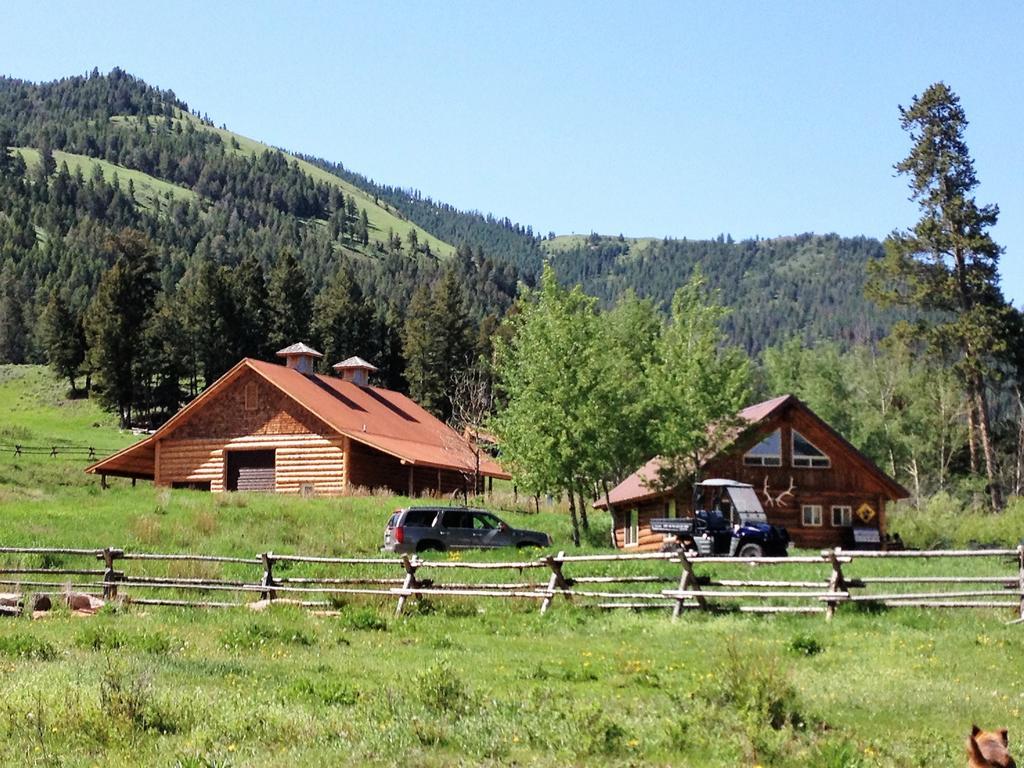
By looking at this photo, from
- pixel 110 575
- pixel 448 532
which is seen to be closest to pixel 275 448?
pixel 448 532

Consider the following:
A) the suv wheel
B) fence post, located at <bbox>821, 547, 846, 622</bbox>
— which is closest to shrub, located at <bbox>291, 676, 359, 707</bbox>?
fence post, located at <bbox>821, 547, 846, 622</bbox>

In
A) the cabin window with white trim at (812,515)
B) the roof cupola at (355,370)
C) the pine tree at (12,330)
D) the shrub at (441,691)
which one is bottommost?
the shrub at (441,691)

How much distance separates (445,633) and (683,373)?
26350 millimetres

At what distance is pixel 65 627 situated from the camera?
19125 mm

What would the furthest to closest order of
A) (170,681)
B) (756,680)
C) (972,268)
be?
(972,268) → (170,681) → (756,680)

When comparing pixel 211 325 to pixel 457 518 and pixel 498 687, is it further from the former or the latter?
pixel 498 687

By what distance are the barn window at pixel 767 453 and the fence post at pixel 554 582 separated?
931 inches

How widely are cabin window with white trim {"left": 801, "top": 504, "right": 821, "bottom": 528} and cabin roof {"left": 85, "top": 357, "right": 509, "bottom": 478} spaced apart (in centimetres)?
1551

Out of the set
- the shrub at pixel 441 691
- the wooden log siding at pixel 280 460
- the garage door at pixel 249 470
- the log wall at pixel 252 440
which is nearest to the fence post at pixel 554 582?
the shrub at pixel 441 691

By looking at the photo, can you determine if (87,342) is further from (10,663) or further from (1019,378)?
(10,663)

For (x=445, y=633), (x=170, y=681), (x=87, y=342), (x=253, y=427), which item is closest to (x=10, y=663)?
(x=170, y=681)

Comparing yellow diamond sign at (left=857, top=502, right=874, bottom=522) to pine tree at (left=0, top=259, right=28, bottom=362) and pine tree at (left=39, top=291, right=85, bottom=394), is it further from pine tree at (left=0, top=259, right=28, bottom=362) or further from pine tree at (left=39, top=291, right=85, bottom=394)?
pine tree at (left=0, top=259, right=28, bottom=362)

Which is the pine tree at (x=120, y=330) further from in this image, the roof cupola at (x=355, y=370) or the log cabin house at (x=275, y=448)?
the log cabin house at (x=275, y=448)

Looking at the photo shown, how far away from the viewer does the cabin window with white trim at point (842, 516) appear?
45.6 metres
